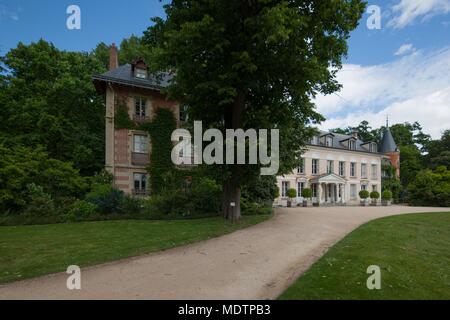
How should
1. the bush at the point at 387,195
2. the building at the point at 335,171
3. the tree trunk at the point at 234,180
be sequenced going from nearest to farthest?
the tree trunk at the point at 234,180
the building at the point at 335,171
the bush at the point at 387,195

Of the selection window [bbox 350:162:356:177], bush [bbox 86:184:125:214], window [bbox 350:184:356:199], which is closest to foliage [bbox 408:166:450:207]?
window [bbox 350:184:356:199]

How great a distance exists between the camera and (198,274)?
603cm

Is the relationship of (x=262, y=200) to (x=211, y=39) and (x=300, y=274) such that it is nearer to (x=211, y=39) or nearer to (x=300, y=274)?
(x=211, y=39)

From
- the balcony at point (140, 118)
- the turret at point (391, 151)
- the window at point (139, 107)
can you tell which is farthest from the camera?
the turret at point (391, 151)

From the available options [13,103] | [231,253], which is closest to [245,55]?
[231,253]

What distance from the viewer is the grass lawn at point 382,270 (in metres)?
5.04

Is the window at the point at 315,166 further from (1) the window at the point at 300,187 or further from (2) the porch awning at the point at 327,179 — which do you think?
(1) the window at the point at 300,187

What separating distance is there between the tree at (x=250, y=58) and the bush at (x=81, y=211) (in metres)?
6.81

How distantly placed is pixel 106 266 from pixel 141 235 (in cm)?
340

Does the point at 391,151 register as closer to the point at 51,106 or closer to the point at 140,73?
the point at 140,73

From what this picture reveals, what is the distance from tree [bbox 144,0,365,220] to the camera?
10.7 m

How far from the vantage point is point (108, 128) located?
74.9 ft

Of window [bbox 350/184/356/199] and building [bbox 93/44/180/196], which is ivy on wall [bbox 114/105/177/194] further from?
window [bbox 350/184/356/199]

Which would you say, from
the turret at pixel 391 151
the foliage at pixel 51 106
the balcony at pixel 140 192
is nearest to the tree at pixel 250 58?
the balcony at pixel 140 192
